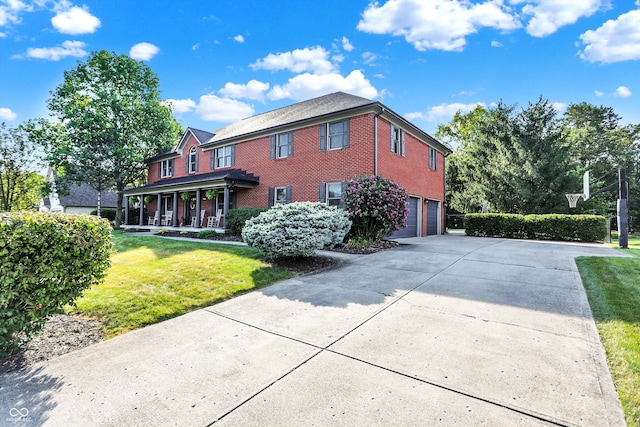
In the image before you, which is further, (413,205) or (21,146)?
(21,146)

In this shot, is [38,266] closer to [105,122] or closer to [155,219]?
[155,219]

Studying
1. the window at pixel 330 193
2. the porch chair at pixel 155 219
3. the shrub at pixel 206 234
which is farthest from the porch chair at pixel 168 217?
the window at pixel 330 193

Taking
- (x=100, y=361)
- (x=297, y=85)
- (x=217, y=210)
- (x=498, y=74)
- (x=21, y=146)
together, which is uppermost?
(x=297, y=85)

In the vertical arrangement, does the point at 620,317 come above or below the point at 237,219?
below

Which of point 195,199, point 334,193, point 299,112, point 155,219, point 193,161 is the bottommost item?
point 155,219

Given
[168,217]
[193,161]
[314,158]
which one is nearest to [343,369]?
[314,158]

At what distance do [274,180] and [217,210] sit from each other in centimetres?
517

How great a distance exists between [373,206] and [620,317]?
6.80 m

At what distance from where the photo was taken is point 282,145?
14805 millimetres

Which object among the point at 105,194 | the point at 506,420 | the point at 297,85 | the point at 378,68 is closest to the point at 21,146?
the point at 105,194

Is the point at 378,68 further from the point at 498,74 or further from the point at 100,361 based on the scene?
the point at 100,361

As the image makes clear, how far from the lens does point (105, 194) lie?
3512 cm

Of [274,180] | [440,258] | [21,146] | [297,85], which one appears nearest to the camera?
[440,258]

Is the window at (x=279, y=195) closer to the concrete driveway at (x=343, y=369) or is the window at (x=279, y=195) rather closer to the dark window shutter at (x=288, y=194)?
the dark window shutter at (x=288, y=194)
